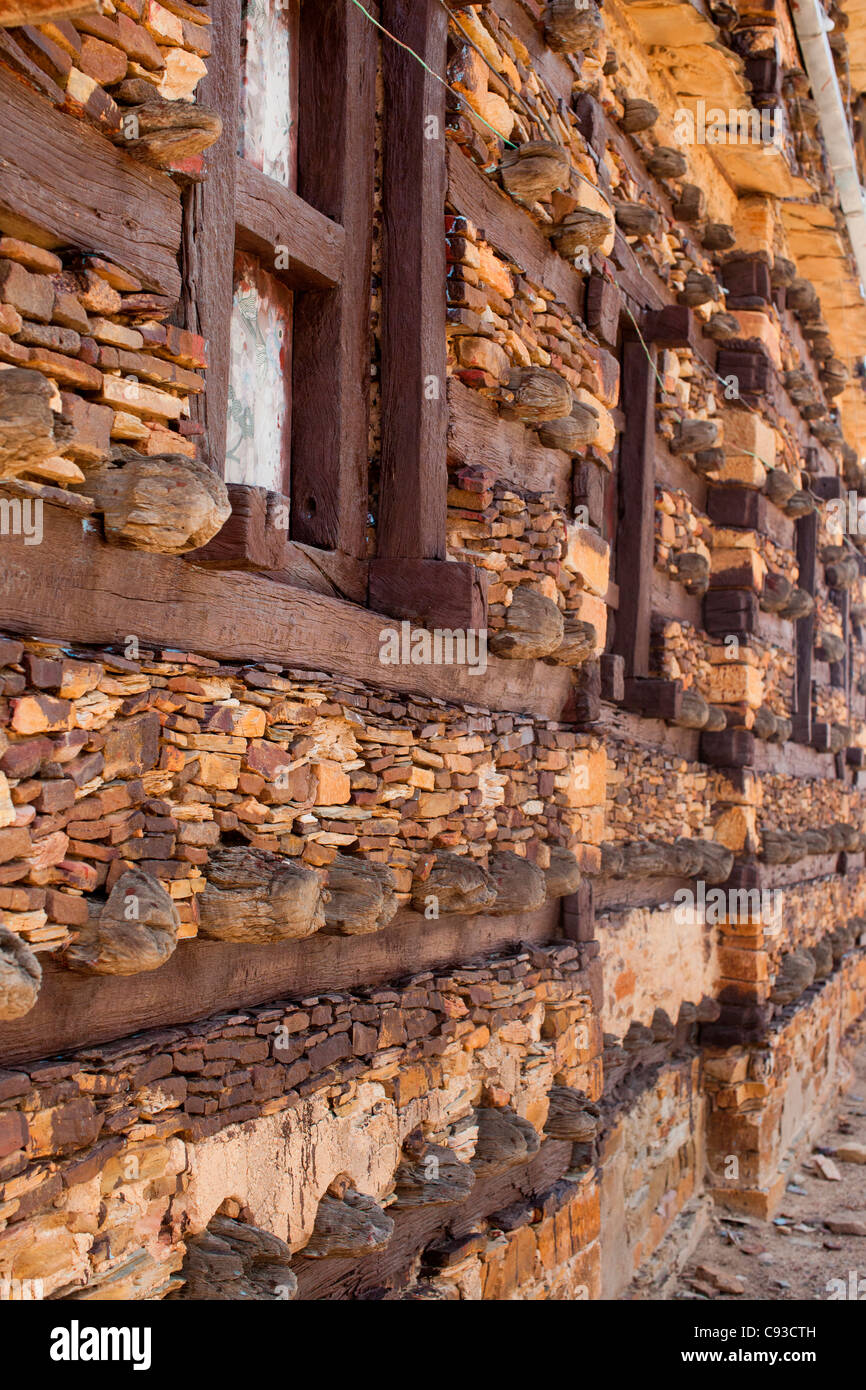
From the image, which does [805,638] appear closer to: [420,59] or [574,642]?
[574,642]

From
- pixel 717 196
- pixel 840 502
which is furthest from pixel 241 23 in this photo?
pixel 840 502

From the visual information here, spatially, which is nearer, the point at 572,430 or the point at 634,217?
the point at 572,430

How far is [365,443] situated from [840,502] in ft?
27.9

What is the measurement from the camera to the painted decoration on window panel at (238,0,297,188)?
12.1ft

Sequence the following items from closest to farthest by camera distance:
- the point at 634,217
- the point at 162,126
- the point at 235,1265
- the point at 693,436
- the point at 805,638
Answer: the point at 162,126 < the point at 235,1265 < the point at 634,217 < the point at 693,436 < the point at 805,638

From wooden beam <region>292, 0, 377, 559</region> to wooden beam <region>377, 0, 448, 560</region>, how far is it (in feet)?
0.46

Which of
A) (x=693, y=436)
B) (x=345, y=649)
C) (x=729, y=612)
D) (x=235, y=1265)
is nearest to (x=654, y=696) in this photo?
(x=729, y=612)

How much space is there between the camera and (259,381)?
148 inches

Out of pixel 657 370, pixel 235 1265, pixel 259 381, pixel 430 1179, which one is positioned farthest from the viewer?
pixel 657 370

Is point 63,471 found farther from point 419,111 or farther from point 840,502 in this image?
point 840,502

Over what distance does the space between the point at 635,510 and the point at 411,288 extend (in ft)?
10.0

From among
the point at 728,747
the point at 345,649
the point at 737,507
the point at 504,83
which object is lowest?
the point at 728,747

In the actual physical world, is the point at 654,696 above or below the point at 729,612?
below

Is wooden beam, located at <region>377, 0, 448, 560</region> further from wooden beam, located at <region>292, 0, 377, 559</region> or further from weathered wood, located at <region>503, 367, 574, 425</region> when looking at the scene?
weathered wood, located at <region>503, 367, 574, 425</region>
